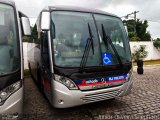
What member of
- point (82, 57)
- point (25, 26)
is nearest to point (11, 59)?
point (25, 26)

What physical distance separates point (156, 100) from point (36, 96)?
4178 mm

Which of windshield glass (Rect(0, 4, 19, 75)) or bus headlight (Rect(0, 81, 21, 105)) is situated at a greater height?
Answer: windshield glass (Rect(0, 4, 19, 75))

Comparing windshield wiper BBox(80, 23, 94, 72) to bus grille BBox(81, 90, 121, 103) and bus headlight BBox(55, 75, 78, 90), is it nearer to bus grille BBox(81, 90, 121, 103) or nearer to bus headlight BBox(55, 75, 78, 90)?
bus headlight BBox(55, 75, 78, 90)

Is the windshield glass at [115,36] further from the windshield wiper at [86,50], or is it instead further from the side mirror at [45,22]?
the side mirror at [45,22]

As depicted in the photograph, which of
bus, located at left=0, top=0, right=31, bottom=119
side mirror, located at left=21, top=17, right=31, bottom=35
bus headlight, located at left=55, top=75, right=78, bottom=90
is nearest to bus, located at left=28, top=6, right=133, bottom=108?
bus headlight, located at left=55, top=75, right=78, bottom=90

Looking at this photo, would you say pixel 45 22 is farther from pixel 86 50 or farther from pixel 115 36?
pixel 115 36

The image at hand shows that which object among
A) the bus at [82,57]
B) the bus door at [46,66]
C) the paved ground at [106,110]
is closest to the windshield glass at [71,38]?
the bus at [82,57]

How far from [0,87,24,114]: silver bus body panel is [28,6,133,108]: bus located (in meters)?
0.99

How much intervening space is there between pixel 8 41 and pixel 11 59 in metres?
0.40

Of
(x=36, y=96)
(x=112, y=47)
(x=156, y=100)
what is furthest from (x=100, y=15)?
(x=36, y=96)

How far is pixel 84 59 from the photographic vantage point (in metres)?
5.34

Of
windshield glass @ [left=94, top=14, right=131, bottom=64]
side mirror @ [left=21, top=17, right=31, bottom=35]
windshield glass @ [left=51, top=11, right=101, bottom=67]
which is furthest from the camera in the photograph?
windshield glass @ [left=94, top=14, right=131, bottom=64]

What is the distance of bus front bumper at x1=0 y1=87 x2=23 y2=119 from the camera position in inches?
157

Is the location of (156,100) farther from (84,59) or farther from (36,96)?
(36,96)
